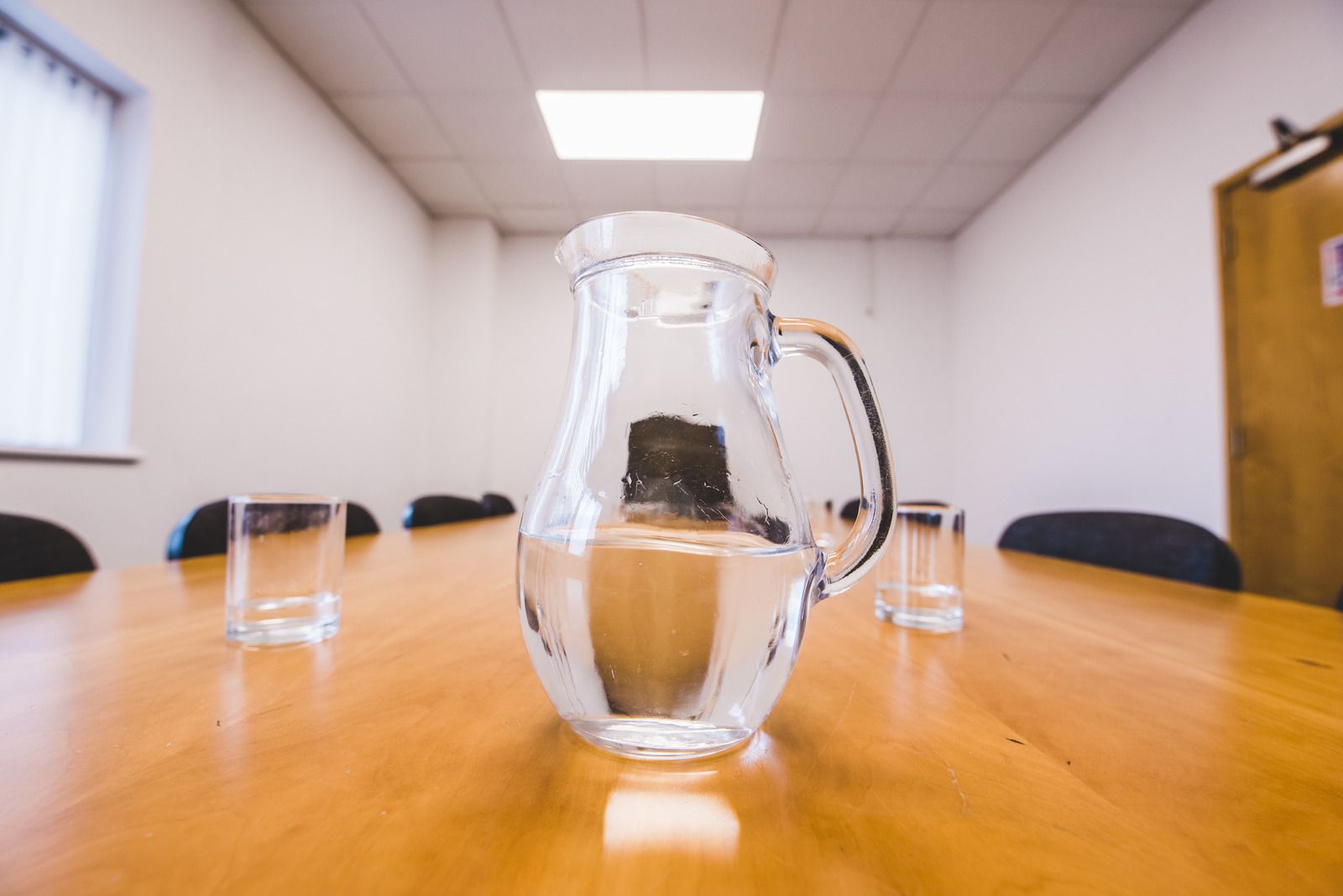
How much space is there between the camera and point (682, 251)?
9.3 inches

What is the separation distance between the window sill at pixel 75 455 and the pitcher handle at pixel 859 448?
1938 millimetres

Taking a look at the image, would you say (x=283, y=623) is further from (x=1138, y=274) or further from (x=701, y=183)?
(x=701, y=183)

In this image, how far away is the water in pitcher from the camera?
0.21 m

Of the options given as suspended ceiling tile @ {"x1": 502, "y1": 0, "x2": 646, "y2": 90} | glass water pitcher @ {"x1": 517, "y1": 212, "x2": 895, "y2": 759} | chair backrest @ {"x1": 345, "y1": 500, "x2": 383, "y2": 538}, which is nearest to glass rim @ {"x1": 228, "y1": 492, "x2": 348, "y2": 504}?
glass water pitcher @ {"x1": 517, "y1": 212, "x2": 895, "y2": 759}

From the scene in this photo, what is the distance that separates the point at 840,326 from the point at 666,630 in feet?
12.3

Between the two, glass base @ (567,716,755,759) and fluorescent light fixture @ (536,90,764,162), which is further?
fluorescent light fixture @ (536,90,764,162)

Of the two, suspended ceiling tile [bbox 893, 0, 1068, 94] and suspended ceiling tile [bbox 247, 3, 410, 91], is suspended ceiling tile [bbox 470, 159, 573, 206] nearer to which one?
suspended ceiling tile [bbox 247, 3, 410, 91]

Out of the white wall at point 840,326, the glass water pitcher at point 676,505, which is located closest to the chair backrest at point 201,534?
the glass water pitcher at point 676,505

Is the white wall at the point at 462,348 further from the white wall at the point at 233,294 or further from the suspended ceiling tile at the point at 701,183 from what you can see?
the suspended ceiling tile at the point at 701,183

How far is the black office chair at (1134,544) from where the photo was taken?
925 mm

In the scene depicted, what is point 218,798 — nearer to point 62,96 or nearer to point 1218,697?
point 1218,697

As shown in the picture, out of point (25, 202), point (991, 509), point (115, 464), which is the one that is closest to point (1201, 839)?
point (115, 464)

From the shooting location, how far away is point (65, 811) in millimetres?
173

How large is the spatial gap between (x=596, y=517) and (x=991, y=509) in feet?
11.6
